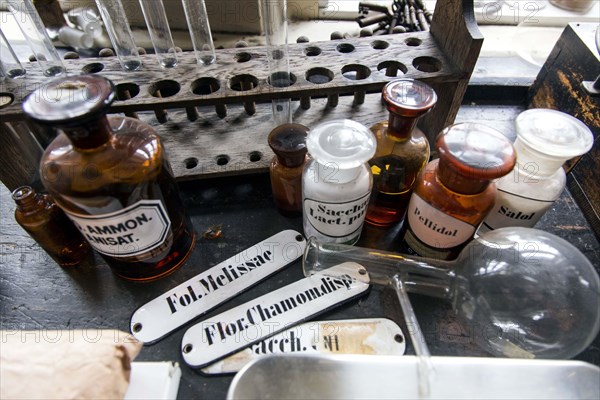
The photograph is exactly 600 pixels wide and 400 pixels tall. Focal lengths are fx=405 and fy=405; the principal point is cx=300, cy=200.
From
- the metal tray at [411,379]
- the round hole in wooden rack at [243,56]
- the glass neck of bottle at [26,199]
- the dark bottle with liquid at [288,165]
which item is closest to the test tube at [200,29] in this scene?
the round hole in wooden rack at [243,56]

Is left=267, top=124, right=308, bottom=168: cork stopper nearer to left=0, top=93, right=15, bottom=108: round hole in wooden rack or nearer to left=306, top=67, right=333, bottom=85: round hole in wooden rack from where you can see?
left=306, top=67, right=333, bottom=85: round hole in wooden rack

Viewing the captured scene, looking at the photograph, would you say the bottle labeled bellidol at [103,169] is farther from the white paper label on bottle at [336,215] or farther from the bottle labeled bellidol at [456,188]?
the bottle labeled bellidol at [456,188]

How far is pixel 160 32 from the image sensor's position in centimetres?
50

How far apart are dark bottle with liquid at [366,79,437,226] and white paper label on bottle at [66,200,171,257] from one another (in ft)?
0.79

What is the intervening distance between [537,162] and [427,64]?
180 mm

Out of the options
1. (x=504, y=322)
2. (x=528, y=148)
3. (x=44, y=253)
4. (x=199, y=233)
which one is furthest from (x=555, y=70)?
(x=44, y=253)

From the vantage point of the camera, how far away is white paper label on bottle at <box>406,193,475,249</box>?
40 centimetres

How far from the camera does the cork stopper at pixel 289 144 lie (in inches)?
17.1

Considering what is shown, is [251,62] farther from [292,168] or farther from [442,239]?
[442,239]

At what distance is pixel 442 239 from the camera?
1.39 feet

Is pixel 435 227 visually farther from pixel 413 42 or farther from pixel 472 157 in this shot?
pixel 413 42

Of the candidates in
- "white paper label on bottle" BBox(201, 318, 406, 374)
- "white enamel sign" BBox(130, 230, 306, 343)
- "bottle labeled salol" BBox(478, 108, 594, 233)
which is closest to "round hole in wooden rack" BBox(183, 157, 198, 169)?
"white enamel sign" BBox(130, 230, 306, 343)

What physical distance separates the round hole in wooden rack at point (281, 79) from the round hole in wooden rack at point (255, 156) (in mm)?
102

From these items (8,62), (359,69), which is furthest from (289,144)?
(8,62)
